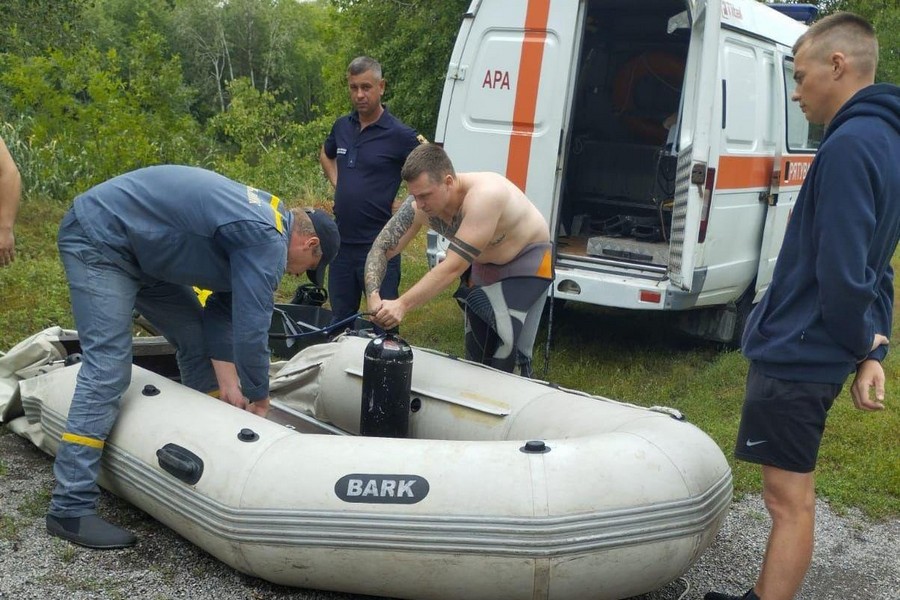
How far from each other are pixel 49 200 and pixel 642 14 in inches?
247

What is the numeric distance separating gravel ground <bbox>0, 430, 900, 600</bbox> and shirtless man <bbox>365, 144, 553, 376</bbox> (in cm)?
123

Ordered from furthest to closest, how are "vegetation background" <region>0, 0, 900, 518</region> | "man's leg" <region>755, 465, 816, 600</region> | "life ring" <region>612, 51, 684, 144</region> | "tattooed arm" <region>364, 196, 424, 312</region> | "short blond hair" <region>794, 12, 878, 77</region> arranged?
"life ring" <region>612, 51, 684, 144</region>, "vegetation background" <region>0, 0, 900, 518</region>, "tattooed arm" <region>364, 196, 424, 312</region>, "man's leg" <region>755, 465, 816, 600</region>, "short blond hair" <region>794, 12, 878, 77</region>

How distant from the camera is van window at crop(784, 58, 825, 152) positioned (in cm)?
672

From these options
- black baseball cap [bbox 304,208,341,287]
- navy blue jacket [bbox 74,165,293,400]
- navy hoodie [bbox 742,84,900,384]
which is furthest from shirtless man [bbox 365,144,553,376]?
navy hoodie [bbox 742,84,900,384]

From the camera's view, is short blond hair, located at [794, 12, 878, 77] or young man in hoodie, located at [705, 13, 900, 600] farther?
short blond hair, located at [794, 12, 878, 77]

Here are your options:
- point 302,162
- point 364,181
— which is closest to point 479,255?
point 364,181

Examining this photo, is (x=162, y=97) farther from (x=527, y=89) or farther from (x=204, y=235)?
(x=204, y=235)

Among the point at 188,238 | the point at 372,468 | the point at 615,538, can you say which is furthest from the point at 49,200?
the point at 615,538

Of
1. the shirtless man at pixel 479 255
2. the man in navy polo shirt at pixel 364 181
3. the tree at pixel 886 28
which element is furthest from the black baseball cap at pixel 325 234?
the tree at pixel 886 28

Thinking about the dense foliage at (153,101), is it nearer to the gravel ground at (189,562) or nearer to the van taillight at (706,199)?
the van taillight at (706,199)

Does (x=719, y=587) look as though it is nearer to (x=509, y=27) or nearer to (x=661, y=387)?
(x=661, y=387)


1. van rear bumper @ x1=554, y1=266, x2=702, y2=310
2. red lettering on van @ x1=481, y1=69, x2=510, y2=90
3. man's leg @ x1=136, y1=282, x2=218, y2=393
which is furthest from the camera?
red lettering on van @ x1=481, y1=69, x2=510, y2=90

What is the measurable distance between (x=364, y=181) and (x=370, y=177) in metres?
0.04

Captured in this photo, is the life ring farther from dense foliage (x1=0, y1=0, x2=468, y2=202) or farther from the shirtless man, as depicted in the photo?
dense foliage (x1=0, y1=0, x2=468, y2=202)
